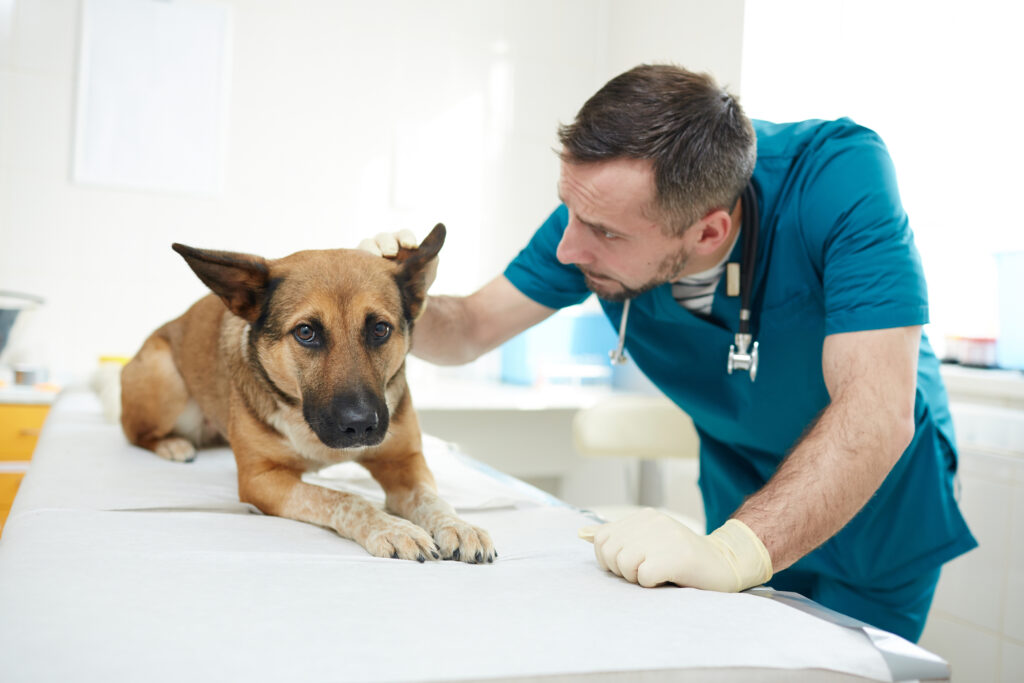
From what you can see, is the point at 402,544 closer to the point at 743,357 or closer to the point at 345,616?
the point at 345,616

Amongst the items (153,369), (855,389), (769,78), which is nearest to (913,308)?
(855,389)

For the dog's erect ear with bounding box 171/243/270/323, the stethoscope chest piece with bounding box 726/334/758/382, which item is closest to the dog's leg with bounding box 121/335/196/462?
the dog's erect ear with bounding box 171/243/270/323

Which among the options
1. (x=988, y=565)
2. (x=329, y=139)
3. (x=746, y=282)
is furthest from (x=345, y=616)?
(x=329, y=139)

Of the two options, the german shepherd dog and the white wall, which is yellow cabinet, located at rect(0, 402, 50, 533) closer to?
the white wall

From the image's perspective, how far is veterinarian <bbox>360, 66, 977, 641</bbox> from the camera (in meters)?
1.18

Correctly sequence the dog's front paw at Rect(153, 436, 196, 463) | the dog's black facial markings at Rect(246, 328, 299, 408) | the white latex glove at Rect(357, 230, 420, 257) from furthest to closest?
1. the dog's front paw at Rect(153, 436, 196, 463)
2. the white latex glove at Rect(357, 230, 420, 257)
3. the dog's black facial markings at Rect(246, 328, 299, 408)

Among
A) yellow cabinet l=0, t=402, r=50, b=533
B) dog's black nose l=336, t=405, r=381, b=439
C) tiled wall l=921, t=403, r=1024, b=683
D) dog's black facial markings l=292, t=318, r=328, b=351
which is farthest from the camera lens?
yellow cabinet l=0, t=402, r=50, b=533

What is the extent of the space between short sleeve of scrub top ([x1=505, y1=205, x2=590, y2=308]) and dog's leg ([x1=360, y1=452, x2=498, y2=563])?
518 mm

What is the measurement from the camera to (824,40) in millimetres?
3051

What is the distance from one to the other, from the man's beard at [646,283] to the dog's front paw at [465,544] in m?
0.64

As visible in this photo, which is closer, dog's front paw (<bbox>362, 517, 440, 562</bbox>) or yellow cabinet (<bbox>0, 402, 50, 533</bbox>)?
dog's front paw (<bbox>362, 517, 440, 562</bbox>)

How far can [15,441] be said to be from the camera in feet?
8.79

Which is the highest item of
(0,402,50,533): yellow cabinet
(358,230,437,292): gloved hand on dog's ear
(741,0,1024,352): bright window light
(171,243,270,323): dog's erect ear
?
(741,0,1024,352): bright window light

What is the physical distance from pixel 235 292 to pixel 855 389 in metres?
1.09
